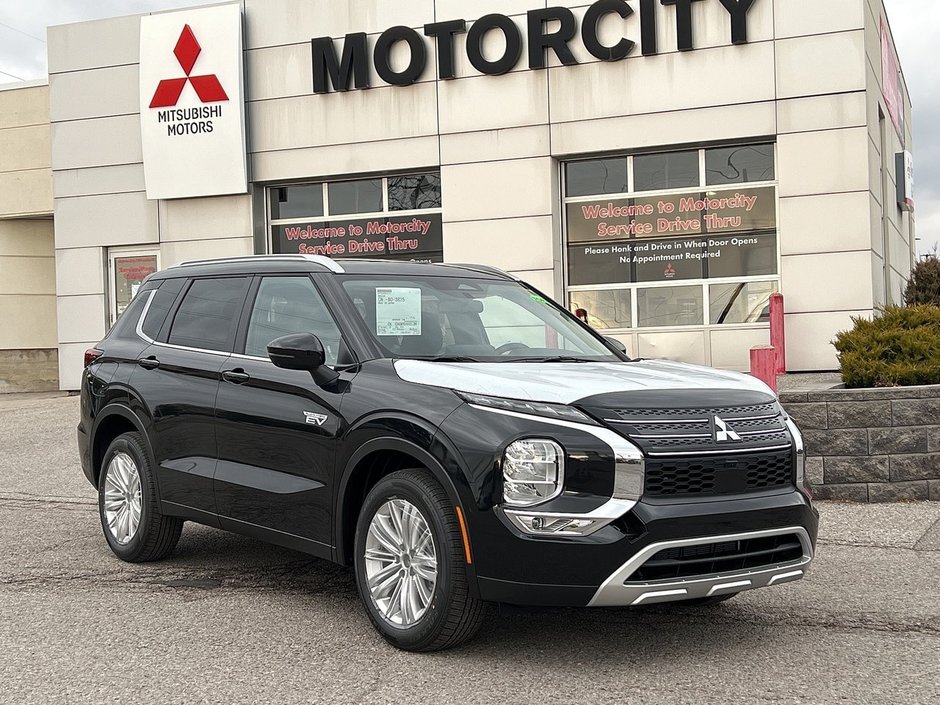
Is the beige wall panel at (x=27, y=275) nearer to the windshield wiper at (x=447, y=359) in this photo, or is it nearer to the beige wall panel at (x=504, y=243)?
the beige wall panel at (x=504, y=243)

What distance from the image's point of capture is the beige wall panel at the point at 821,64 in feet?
51.5

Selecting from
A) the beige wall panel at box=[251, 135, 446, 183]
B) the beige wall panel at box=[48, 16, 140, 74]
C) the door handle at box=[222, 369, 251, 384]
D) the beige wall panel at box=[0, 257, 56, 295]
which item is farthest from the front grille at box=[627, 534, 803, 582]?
the beige wall panel at box=[0, 257, 56, 295]

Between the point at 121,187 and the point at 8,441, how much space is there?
6.66 meters

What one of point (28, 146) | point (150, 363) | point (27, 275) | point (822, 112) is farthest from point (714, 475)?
point (27, 275)

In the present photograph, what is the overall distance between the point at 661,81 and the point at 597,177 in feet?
5.66

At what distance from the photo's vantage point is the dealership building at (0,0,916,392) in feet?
52.5

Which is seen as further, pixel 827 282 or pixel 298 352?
pixel 827 282

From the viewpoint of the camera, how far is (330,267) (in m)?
6.03

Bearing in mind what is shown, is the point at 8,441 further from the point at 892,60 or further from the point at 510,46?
the point at 892,60

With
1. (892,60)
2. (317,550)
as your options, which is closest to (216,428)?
(317,550)

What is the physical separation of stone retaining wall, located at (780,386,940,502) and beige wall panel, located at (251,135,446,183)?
1034 cm

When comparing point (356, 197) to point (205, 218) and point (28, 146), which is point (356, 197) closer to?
point (205, 218)

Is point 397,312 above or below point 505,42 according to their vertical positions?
below

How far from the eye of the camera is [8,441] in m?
14.7
